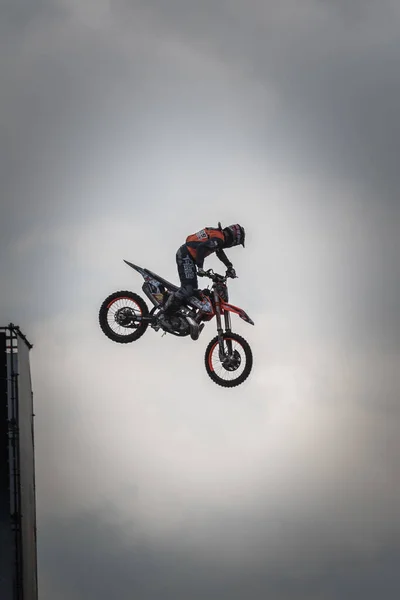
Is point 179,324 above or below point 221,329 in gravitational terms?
above

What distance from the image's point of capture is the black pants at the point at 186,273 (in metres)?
43.5

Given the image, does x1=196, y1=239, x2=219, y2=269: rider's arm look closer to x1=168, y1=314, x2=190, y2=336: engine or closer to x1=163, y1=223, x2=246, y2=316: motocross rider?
x1=163, y1=223, x2=246, y2=316: motocross rider

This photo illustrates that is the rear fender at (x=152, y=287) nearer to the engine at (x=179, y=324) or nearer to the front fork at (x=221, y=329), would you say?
the engine at (x=179, y=324)

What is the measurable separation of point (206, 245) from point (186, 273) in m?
1.10

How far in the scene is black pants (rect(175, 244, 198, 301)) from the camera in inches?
1713

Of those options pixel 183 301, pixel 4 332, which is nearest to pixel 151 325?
pixel 183 301

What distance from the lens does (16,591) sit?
4400 cm

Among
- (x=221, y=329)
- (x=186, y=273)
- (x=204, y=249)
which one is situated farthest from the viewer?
(x=186, y=273)

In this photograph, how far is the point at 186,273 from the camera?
4362 centimetres

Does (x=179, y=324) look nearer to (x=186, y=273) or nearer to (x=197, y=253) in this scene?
(x=186, y=273)

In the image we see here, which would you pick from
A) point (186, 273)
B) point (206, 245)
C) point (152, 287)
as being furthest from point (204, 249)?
point (152, 287)

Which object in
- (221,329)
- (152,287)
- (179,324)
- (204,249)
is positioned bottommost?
(221,329)

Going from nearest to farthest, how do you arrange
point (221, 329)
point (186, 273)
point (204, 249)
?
point (221, 329)
point (204, 249)
point (186, 273)

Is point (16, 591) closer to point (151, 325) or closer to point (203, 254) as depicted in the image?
point (151, 325)
